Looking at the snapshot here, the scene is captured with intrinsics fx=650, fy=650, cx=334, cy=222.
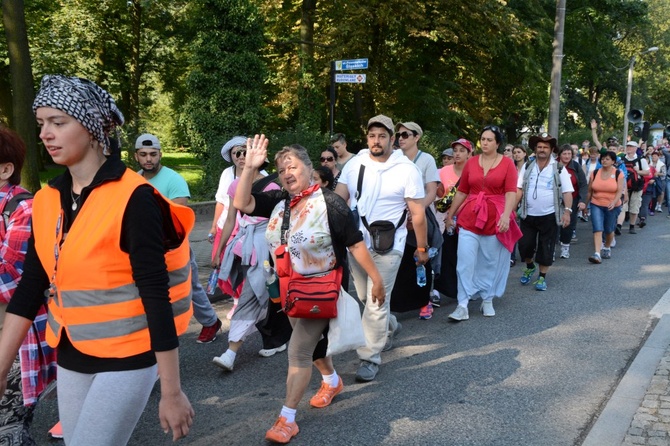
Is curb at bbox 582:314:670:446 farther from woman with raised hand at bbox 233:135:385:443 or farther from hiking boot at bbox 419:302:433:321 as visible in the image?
hiking boot at bbox 419:302:433:321

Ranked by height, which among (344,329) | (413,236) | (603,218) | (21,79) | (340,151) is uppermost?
(21,79)

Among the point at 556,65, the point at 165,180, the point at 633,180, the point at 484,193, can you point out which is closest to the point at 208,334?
the point at 165,180

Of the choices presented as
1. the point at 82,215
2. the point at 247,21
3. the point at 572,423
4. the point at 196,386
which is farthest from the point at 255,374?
the point at 247,21

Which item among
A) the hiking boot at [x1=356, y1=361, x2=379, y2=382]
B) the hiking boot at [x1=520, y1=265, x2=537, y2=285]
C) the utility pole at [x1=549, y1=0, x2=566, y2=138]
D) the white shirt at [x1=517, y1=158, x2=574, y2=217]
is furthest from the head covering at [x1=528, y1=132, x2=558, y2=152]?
the utility pole at [x1=549, y1=0, x2=566, y2=138]

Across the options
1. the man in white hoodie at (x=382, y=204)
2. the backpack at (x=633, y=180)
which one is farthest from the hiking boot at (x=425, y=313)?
the backpack at (x=633, y=180)

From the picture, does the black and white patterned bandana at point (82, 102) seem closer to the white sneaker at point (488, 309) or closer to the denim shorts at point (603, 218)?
the white sneaker at point (488, 309)

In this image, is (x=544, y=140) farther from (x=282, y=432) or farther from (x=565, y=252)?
(x=282, y=432)

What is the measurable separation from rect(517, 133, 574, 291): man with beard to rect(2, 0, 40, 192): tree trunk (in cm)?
672

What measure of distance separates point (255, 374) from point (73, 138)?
11.0 ft

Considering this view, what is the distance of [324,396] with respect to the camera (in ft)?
14.5

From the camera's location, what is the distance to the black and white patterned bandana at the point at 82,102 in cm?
209

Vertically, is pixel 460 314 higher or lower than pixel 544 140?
lower

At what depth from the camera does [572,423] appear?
4.18 m

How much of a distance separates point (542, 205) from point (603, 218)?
113 inches
